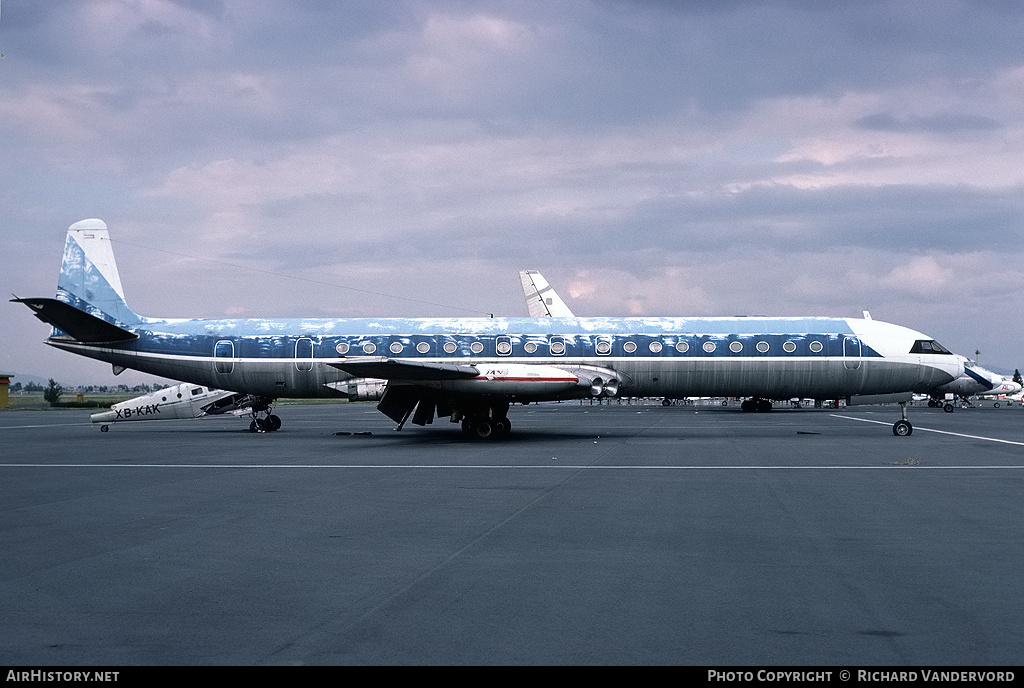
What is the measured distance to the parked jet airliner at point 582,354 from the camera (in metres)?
26.2

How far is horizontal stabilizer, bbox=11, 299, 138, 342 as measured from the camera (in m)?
26.0

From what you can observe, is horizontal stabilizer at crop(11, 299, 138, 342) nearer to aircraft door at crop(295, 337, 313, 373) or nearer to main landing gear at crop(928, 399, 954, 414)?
aircraft door at crop(295, 337, 313, 373)

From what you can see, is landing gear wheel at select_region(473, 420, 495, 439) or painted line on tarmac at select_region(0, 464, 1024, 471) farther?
landing gear wheel at select_region(473, 420, 495, 439)

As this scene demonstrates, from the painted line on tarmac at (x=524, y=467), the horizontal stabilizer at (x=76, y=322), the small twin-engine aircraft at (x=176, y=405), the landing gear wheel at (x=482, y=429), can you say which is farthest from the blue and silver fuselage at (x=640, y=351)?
the painted line on tarmac at (x=524, y=467)

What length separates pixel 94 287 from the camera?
29891mm

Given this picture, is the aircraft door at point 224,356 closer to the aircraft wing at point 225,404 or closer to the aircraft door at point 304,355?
the aircraft door at point 304,355

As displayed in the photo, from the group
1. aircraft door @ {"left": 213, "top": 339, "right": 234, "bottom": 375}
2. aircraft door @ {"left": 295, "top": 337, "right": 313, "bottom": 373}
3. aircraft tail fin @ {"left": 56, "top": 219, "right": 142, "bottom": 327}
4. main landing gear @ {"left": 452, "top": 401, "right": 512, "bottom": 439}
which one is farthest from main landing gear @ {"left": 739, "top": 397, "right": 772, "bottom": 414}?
aircraft tail fin @ {"left": 56, "top": 219, "right": 142, "bottom": 327}

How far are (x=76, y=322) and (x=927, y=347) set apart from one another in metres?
28.2

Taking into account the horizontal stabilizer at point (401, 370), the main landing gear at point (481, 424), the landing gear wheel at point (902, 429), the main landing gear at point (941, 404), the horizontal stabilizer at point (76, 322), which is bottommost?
the main landing gear at point (941, 404)

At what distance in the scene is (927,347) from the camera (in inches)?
1070

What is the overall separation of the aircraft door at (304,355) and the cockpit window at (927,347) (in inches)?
776

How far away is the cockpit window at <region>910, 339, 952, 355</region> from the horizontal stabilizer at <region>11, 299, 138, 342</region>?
26243 mm

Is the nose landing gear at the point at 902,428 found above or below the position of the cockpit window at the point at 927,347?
below
